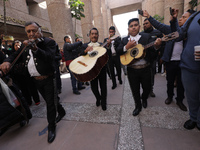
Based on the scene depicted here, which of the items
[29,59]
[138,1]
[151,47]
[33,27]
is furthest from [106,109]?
[138,1]

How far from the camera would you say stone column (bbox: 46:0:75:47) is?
5326mm

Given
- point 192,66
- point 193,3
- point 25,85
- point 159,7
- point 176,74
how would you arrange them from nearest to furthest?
point 192,66 → point 176,74 → point 25,85 → point 193,3 → point 159,7

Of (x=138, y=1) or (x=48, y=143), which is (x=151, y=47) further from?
Answer: (x=138, y=1)

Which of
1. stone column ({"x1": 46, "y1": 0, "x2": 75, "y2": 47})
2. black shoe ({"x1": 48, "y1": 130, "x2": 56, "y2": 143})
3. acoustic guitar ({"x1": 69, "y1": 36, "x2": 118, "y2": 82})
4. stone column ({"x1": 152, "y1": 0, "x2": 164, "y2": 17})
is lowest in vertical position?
black shoe ({"x1": 48, "y1": 130, "x2": 56, "y2": 143})

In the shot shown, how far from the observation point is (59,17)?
5.44 meters

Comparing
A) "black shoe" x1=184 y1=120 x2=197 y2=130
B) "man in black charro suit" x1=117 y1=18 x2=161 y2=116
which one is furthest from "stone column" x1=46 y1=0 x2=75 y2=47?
"black shoe" x1=184 y1=120 x2=197 y2=130

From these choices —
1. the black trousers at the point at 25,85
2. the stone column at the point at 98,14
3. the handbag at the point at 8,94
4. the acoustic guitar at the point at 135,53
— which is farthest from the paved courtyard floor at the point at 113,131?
the stone column at the point at 98,14

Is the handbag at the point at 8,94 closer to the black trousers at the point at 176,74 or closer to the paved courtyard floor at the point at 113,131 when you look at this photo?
the paved courtyard floor at the point at 113,131

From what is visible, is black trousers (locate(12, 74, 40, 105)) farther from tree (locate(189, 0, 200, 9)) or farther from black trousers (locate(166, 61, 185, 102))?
tree (locate(189, 0, 200, 9))

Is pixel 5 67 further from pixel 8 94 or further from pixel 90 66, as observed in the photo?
pixel 90 66

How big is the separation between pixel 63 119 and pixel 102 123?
0.93 metres

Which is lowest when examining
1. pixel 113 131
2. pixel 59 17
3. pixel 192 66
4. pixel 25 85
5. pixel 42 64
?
pixel 113 131

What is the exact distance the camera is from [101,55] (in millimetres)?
2082

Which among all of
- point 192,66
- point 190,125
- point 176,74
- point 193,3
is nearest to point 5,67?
point 192,66
